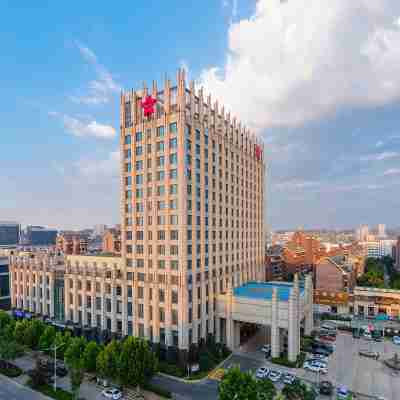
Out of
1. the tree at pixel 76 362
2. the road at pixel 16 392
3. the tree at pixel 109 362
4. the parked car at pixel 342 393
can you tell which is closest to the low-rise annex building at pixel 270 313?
the parked car at pixel 342 393

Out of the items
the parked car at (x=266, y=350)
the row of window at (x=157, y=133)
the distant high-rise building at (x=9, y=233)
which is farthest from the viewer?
the distant high-rise building at (x=9, y=233)

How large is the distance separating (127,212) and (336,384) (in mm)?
51984

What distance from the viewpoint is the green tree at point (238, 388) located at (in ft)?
116

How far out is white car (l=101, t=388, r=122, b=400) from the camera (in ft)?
148

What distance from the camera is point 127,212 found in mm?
64750

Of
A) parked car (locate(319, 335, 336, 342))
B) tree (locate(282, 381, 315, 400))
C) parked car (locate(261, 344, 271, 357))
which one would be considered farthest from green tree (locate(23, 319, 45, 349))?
parked car (locate(319, 335, 336, 342))

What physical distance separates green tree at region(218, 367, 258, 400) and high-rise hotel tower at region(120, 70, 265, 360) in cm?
1993

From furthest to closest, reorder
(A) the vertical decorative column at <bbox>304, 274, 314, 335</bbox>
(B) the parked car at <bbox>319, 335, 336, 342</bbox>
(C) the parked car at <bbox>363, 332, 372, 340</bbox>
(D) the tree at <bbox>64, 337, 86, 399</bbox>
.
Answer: (C) the parked car at <bbox>363, 332, 372, 340</bbox> → (A) the vertical decorative column at <bbox>304, 274, 314, 335</bbox> → (B) the parked car at <bbox>319, 335, 336, 342</bbox> → (D) the tree at <bbox>64, 337, 86, 399</bbox>

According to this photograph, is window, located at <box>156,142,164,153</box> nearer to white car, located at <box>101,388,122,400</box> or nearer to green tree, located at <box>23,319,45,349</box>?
white car, located at <box>101,388,122,400</box>

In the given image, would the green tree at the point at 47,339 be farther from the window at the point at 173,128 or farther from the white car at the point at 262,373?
the window at the point at 173,128

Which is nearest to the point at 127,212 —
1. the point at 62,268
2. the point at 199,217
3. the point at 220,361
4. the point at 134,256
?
the point at 134,256

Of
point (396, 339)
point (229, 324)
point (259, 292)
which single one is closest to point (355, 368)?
point (259, 292)

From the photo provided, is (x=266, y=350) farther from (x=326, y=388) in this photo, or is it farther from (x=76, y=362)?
(x=76, y=362)

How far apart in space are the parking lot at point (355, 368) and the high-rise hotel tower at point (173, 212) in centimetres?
988
